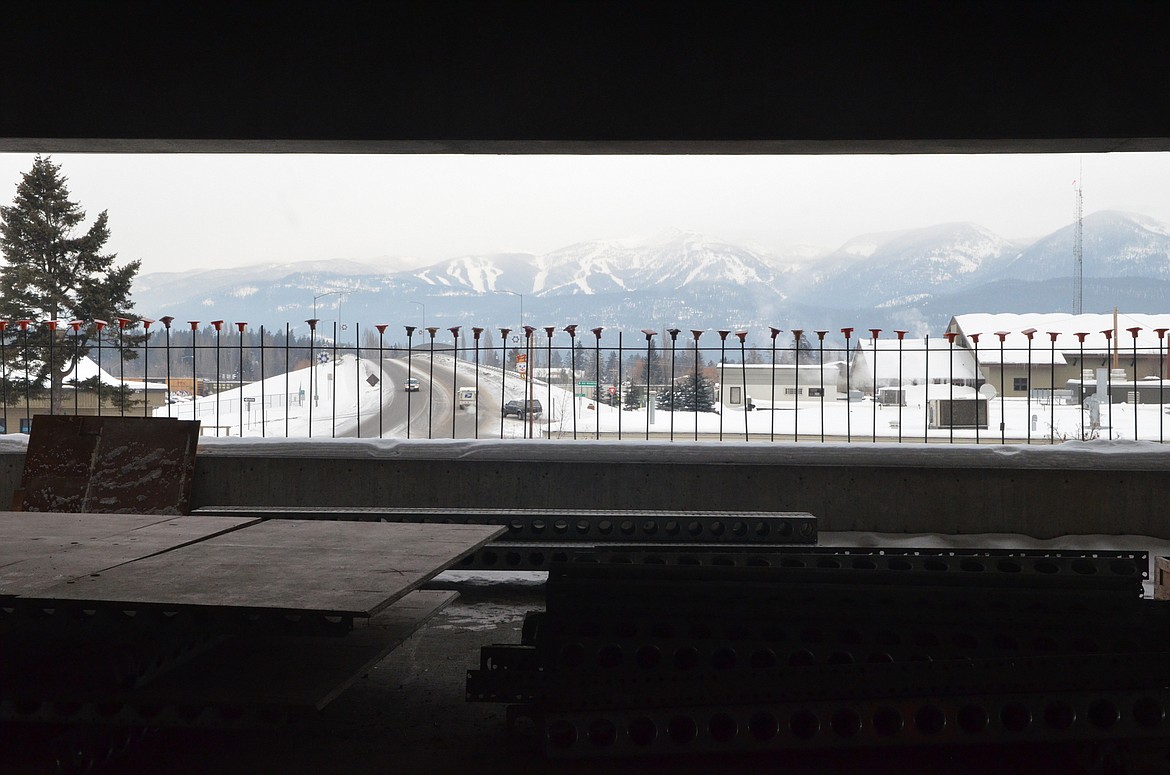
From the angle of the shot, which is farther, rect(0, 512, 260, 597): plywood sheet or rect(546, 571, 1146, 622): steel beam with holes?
rect(546, 571, 1146, 622): steel beam with holes

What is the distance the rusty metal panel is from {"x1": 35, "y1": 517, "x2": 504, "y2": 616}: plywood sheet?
3.55 m

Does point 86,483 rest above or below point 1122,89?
below

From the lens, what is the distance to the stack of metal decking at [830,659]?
13.5 feet

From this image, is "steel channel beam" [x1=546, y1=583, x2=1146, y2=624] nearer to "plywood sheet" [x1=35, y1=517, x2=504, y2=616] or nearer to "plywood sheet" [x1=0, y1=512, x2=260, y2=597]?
"plywood sheet" [x1=35, y1=517, x2=504, y2=616]

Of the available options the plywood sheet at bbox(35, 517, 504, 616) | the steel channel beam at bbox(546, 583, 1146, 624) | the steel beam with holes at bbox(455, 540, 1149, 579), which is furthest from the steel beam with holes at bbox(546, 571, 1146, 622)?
the plywood sheet at bbox(35, 517, 504, 616)

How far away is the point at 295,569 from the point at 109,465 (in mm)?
5513

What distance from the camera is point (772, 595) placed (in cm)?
491

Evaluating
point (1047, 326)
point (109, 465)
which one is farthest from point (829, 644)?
point (1047, 326)

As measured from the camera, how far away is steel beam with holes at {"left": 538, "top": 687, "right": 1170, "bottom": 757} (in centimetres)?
408

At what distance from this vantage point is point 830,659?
4547 millimetres

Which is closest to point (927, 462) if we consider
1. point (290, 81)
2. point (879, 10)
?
point (879, 10)

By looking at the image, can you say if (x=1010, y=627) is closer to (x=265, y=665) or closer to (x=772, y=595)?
(x=772, y=595)

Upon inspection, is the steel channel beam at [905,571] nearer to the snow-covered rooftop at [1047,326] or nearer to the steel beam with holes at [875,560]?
the steel beam with holes at [875,560]

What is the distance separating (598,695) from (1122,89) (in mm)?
5132
